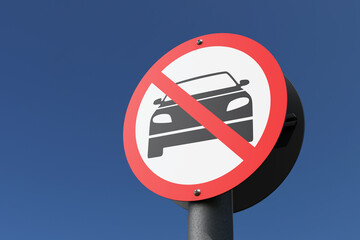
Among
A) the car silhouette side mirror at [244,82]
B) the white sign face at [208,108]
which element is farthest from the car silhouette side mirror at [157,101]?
the car silhouette side mirror at [244,82]

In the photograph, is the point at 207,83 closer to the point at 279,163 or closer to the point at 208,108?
the point at 208,108

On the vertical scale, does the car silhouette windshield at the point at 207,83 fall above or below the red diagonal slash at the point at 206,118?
above

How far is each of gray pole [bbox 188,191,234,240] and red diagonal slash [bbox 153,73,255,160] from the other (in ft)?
0.51

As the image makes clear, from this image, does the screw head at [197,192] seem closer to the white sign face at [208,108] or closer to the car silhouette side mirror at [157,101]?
the white sign face at [208,108]

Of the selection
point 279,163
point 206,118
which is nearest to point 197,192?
point 206,118

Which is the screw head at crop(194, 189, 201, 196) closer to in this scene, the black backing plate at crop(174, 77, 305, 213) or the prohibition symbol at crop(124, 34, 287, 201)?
the prohibition symbol at crop(124, 34, 287, 201)

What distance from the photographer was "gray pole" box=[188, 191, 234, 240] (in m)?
1.03

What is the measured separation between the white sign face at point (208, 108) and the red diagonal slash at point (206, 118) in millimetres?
13

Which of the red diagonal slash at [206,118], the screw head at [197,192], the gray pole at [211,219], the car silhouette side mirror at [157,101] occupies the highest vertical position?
the car silhouette side mirror at [157,101]

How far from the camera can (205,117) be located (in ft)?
3.88

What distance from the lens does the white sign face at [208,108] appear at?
1099 millimetres

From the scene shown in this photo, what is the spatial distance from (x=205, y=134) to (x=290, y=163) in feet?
1.63

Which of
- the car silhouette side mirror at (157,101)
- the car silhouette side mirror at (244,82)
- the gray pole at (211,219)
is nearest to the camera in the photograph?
the gray pole at (211,219)

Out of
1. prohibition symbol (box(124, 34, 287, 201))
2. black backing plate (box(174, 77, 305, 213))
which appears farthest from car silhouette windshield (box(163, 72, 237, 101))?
black backing plate (box(174, 77, 305, 213))
